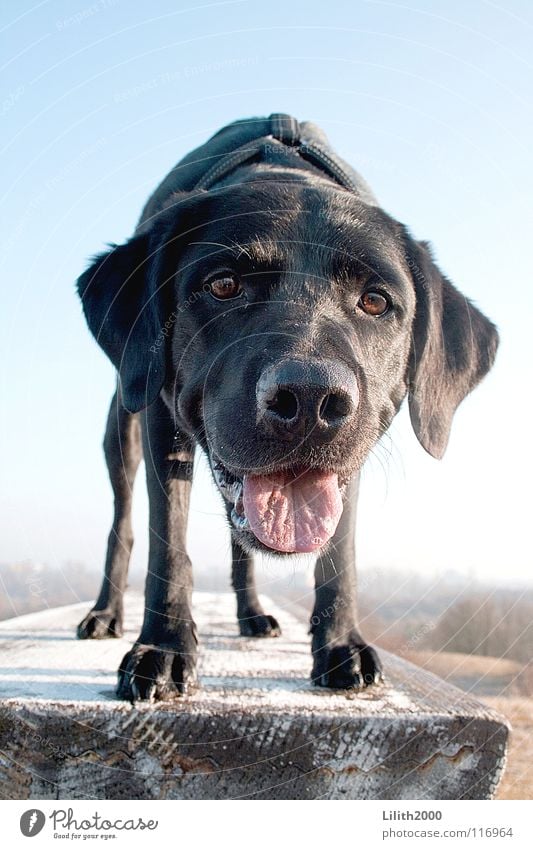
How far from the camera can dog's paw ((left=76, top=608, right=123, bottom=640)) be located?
14.9 ft

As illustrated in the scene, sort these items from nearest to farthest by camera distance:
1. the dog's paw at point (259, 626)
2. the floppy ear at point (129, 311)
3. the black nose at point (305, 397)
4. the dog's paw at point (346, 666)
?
the black nose at point (305, 397)
the dog's paw at point (346, 666)
the floppy ear at point (129, 311)
the dog's paw at point (259, 626)

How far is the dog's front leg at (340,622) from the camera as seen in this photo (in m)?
3.40

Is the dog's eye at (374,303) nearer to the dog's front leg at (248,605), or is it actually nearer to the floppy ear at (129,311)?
the floppy ear at (129,311)

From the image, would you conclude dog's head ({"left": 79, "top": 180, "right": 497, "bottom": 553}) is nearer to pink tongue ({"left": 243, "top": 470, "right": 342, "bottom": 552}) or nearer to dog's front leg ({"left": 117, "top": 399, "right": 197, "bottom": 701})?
pink tongue ({"left": 243, "top": 470, "right": 342, "bottom": 552})

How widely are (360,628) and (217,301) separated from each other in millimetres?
1706

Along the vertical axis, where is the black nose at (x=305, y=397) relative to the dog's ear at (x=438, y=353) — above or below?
below

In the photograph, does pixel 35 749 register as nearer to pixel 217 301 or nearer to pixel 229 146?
pixel 217 301

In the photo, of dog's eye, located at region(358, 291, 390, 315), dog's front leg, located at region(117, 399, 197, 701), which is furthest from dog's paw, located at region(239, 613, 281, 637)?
dog's eye, located at region(358, 291, 390, 315)

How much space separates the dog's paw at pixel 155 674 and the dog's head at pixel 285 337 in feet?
2.05

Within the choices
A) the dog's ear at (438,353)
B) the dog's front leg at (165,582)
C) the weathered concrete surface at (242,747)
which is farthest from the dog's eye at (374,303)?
the weathered concrete surface at (242,747)

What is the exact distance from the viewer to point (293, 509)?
294 centimetres

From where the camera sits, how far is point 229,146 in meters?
4.70

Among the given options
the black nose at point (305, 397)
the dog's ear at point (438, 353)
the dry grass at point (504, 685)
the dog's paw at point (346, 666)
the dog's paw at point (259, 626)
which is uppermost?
the dog's ear at point (438, 353)

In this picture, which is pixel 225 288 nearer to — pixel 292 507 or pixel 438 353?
pixel 292 507
